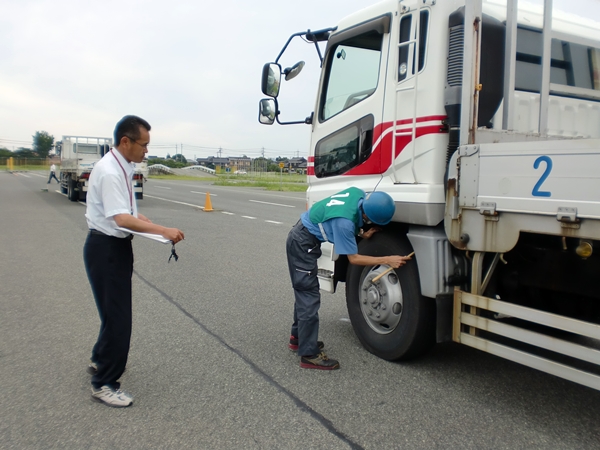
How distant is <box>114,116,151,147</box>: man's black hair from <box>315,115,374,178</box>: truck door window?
178cm

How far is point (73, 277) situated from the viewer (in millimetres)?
7285

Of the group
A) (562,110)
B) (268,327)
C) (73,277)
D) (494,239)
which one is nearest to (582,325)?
(494,239)

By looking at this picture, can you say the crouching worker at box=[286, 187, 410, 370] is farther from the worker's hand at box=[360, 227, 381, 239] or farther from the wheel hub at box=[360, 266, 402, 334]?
the wheel hub at box=[360, 266, 402, 334]

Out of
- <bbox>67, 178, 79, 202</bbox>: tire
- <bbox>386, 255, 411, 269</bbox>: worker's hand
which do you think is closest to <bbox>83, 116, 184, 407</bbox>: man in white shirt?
<bbox>386, 255, 411, 269</bbox>: worker's hand

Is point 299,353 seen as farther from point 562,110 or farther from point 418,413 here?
point 562,110

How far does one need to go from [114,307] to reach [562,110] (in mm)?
3436

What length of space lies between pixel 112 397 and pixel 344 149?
2617 mm

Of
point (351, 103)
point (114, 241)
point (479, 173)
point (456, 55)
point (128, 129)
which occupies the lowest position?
point (114, 241)

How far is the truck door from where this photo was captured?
4.20m

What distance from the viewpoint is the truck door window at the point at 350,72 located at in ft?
14.2

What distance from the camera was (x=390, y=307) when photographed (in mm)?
4051

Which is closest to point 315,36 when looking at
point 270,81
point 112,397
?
point 270,81

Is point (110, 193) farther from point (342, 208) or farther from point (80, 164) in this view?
point (80, 164)

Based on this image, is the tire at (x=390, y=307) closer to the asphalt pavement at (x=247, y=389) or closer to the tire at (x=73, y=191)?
the asphalt pavement at (x=247, y=389)
